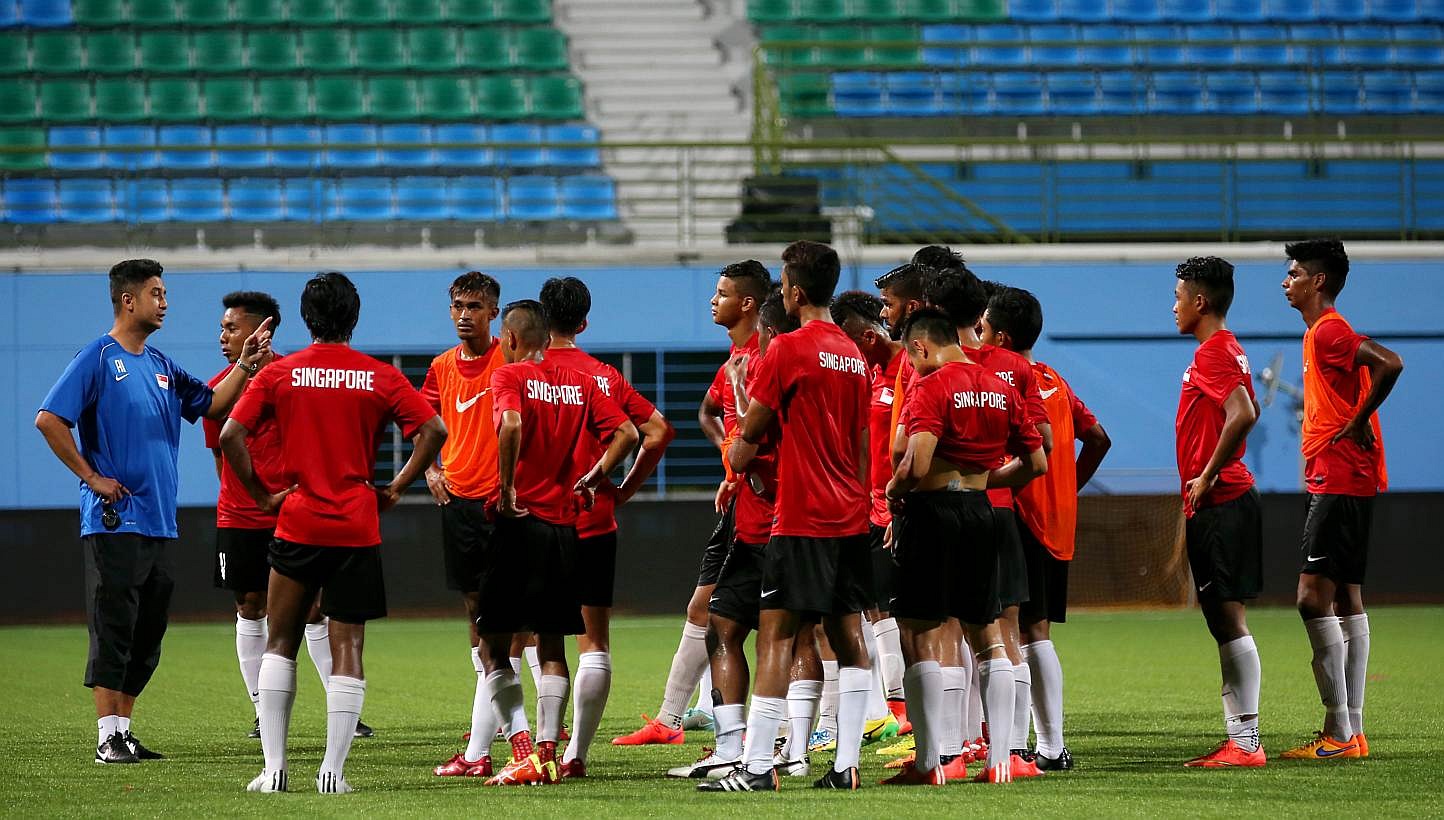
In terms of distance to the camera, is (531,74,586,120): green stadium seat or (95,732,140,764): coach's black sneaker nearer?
(95,732,140,764): coach's black sneaker

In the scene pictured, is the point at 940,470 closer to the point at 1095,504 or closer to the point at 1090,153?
the point at 1095,504

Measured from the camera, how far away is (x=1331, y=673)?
729 centimetres

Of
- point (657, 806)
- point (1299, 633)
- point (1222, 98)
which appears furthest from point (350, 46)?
point (657, 806)

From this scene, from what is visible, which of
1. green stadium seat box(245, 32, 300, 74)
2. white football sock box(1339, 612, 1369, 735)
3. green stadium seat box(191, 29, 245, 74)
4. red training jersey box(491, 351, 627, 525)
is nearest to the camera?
red training jersey box(491, 351, 627, 525)

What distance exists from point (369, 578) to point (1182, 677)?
6.92 m

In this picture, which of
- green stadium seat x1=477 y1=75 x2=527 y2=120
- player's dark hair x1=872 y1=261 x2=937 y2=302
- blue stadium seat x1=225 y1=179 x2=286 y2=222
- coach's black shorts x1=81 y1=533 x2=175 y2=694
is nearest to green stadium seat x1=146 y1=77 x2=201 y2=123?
blue stadium seat x1=225 y1=179 x2=286 y2=222

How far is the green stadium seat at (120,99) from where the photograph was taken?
2223cm

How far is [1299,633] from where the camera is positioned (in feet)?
47.7

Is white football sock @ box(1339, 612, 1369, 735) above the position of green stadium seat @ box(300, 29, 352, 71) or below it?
below

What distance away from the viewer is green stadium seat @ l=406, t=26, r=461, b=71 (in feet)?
Answer: 76.0

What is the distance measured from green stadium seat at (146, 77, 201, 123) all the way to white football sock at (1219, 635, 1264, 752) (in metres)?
18.7

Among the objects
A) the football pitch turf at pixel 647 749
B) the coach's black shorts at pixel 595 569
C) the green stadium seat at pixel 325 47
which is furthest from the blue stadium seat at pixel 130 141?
the coach's black shorts at pixel 595 569

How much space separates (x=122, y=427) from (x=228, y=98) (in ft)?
53.2

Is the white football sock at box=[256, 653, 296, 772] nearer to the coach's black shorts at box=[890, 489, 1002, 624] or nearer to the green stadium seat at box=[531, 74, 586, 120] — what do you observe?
the coach's black shorts at box=[890, 489, 1002, 624]
